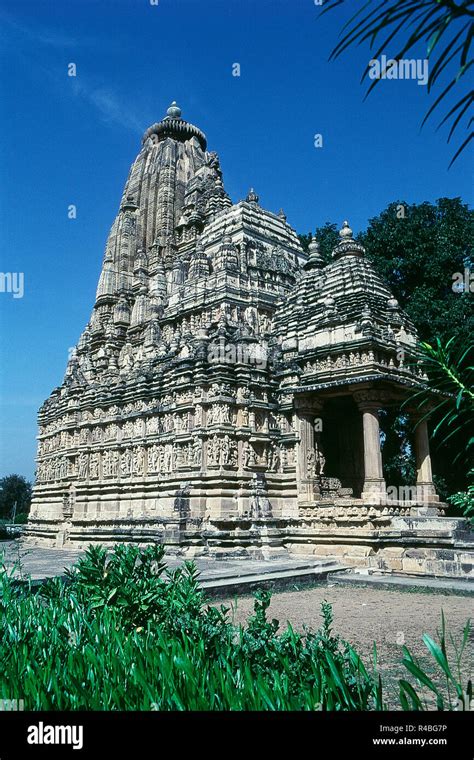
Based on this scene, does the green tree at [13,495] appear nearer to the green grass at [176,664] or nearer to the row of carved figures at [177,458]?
the row of carved figures at [177,458]

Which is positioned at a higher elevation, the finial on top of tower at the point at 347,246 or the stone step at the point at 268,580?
the finial on top of tower at the point at 347,246

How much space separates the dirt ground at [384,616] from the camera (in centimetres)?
604

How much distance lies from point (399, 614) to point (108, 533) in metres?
15.1

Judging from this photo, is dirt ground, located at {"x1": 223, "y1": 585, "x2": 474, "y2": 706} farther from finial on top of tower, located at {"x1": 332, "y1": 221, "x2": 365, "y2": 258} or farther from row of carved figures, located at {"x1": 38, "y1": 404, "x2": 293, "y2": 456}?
finial on top of tower, located at {"x1": 332, "y1": 221, "x2": 365, "y2": 258}

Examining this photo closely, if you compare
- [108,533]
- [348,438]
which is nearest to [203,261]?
[348,438]

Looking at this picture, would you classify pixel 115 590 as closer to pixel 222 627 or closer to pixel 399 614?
pixel 222 627

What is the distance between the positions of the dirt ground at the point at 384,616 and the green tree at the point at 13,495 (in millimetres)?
65333

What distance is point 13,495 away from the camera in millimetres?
70250

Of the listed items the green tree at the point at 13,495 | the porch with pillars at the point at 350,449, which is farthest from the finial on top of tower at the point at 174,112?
the green tree at the point at 13,495

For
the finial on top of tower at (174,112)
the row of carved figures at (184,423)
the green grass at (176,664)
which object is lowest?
the green grass at (176,664)

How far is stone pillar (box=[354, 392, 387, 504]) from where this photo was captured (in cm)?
1536

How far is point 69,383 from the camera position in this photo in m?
31.0

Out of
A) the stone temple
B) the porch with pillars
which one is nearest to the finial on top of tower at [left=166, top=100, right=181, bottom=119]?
the stone temple

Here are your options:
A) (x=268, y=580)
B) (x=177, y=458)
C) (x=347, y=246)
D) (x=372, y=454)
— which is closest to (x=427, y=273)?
(x=347, y=246)
